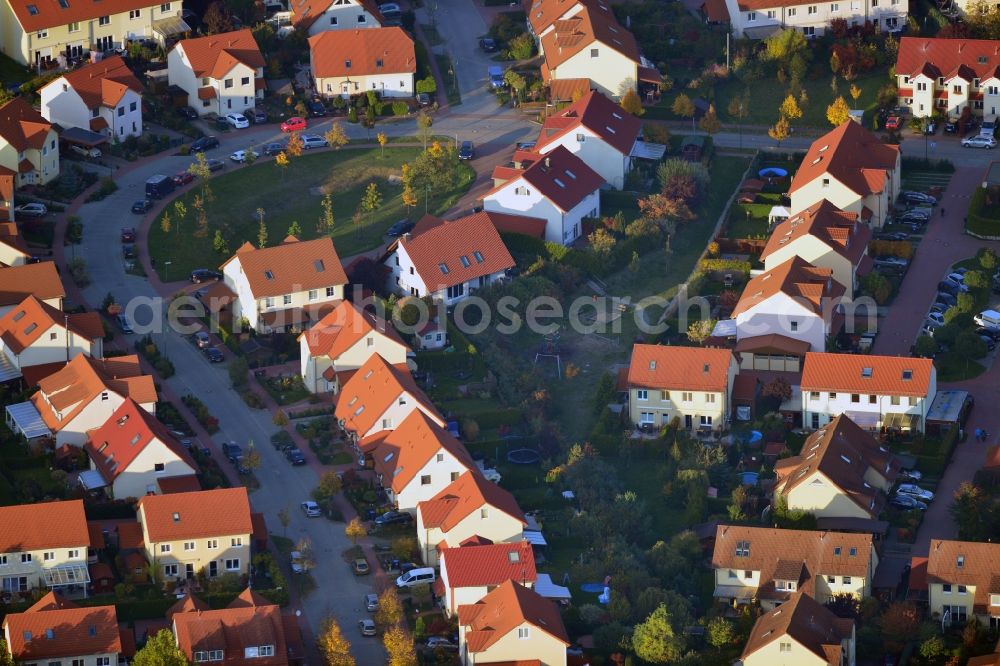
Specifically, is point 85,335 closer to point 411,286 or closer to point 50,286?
point 50,286

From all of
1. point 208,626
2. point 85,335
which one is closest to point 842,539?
point 208,626

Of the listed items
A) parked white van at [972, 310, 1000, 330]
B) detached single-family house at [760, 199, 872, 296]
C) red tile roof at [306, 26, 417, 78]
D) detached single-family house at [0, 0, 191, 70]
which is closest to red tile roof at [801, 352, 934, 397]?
parked white van at [972, 310, 1000, 330]

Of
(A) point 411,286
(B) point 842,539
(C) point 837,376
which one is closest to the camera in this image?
(B) point 842,539

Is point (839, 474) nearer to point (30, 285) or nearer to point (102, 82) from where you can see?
point (30, 285)

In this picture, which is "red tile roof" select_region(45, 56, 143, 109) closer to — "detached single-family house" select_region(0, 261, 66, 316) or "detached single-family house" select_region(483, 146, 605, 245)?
"detached single-family house" select_region(0, 261, 66, 316)

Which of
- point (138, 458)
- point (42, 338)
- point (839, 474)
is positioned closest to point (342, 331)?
point (42, 338)
